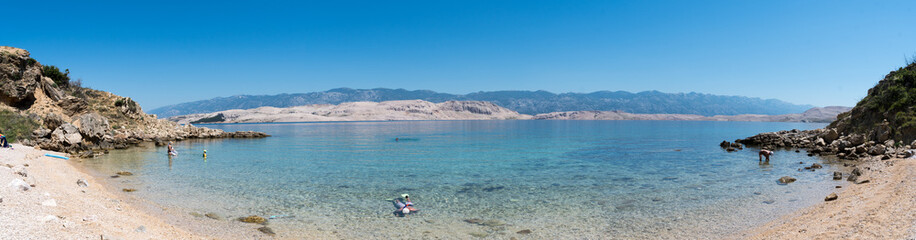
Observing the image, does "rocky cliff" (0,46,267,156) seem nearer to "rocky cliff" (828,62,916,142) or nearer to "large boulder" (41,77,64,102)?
"large boulder" (41,77,64,102)

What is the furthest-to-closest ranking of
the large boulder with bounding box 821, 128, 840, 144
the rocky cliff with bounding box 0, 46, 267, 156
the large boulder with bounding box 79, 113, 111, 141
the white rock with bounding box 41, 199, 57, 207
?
the large boulder with bounding box 79, 113, 111, 141, the large boulder with bounding box 821, 128, 840, 144, the rocky cliff with bounding box 0, 46, 267, 156, the white rock with bounding box 41, 199, 57, 207

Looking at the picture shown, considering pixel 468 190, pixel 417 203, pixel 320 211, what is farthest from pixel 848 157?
pixel 320 211

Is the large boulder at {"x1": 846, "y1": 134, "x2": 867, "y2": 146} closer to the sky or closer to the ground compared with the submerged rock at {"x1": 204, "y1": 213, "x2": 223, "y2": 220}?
closer to the sky

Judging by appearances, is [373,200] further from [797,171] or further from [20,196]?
[797,171]

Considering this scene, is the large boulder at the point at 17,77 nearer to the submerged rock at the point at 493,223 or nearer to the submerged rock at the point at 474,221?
the submerged rock at the point at 474,221

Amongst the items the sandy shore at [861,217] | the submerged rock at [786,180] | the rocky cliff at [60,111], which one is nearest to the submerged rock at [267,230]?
the sandy shore at [861,217]

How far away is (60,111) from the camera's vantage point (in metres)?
39.1

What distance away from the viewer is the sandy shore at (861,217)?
27.3 feet

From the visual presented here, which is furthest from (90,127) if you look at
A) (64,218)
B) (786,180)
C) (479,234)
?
(786,180)

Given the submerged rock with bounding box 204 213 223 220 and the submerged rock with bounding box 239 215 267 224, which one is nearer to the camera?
the submerged rock with bounding box 239 215 267 224

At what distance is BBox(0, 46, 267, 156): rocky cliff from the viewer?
101ft

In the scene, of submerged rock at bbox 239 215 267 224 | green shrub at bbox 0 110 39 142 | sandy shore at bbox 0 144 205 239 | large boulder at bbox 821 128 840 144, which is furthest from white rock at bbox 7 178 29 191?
large boulder at bbox 821 128 840 144

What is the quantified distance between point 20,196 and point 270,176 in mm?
12256

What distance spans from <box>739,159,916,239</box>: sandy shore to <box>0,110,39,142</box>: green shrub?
43236mm
